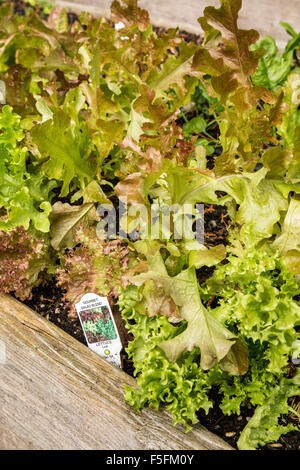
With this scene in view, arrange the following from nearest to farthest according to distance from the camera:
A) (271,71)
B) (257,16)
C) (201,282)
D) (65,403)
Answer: (65,403) → (201,282) → (271,71) → (257,16)

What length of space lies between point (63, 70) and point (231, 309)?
1063mm

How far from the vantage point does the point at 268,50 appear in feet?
5.48

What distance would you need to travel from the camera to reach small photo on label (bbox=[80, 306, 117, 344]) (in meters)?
1.28

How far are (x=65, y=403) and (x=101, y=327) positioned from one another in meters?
0.21

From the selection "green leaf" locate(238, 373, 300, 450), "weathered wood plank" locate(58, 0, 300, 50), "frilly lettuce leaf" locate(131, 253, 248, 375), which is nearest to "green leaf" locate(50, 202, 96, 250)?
"frilly lettuce leaf" locate(131, 253, 248, 375)

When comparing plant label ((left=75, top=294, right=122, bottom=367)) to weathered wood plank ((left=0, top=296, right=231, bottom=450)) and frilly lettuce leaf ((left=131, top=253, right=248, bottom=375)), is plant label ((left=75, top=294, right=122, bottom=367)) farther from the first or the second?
frilly lettuce leaf ((left=131, top=253, right=248, bottom=375))

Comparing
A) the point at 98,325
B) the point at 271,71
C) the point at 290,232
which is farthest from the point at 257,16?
the point at 98,325

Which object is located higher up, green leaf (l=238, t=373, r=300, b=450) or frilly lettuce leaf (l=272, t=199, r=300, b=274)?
frilly lettuce leaf (l=272, t=199, r=300, b=274)

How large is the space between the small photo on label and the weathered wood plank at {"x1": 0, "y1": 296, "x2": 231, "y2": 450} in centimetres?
5

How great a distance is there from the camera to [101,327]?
1.29 m

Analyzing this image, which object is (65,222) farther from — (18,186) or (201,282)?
(201,282)

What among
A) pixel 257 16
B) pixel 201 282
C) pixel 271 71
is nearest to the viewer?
pixel 201 282

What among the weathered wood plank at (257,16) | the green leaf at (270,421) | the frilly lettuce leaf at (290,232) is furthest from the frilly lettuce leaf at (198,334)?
the weathered wood plank at (257,16)

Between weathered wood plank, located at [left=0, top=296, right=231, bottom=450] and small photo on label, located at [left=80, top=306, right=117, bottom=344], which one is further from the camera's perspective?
small photo on label, located at [left=80, top=306, right=117, bottom=344]
